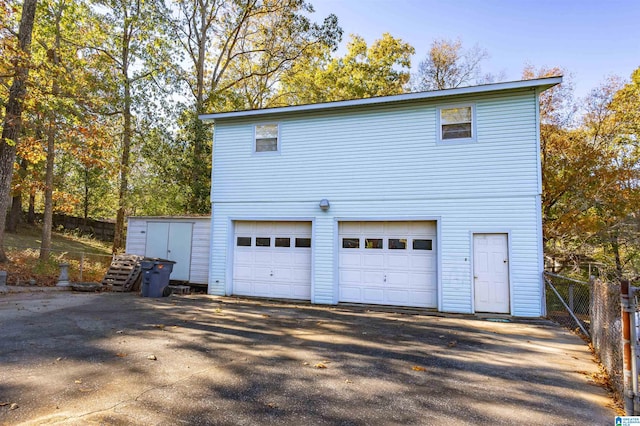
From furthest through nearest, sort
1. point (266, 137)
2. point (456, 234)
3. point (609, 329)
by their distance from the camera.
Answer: point (266, 137) < point (456, 234) < point (609, 329)

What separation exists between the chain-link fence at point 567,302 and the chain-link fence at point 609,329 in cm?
288

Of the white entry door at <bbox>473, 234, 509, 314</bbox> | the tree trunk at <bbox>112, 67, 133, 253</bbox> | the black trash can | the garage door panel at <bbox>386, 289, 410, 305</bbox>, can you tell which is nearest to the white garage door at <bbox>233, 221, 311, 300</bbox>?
the black trash can

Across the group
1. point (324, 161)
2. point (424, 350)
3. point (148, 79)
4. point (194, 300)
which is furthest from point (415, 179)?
point (148, 79)

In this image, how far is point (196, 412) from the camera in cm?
312

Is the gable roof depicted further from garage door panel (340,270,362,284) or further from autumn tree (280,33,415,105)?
autumn tree (280,33,415,105)

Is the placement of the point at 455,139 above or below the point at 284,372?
above

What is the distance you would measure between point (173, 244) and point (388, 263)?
7134mm

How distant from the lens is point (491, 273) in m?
8.88

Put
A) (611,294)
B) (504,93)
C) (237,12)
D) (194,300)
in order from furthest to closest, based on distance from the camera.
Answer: (237,12) < (194,300) < (504,93) < (611,294)

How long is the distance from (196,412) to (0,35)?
16.6 meters

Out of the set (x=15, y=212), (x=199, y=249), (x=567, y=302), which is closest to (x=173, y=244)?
(x=199, y=249)

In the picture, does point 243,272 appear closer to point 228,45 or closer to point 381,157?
point 381,157

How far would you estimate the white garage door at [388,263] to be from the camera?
9.49 metres

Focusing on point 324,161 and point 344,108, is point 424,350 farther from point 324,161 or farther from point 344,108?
point 344,108
